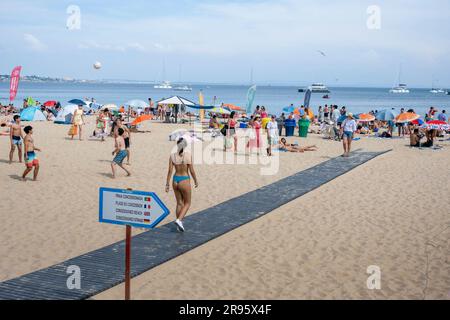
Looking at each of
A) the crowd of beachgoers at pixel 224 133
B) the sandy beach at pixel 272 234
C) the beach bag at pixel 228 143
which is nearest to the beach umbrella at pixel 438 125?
the crowd of beachgoers at pixel 224 133

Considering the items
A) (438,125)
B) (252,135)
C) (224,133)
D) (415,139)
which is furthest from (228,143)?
(438,125)

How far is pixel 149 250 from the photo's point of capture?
6602 millimetres

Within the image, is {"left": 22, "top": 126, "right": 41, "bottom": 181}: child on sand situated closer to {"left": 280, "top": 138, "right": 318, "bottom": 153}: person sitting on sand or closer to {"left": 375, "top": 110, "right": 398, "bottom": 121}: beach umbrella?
{"left": 280, "top": 138, "right": 318, "bottom": 153}: person sitting on sand

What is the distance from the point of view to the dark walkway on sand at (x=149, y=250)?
17.1ft

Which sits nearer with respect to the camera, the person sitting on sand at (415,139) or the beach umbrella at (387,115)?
the person sitting on sand at (415,139)

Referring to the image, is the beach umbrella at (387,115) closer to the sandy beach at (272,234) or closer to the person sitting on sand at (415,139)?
the person sitting on sand at (415,139)

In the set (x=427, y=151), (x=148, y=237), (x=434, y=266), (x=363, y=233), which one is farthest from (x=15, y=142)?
(x=427, y=151)

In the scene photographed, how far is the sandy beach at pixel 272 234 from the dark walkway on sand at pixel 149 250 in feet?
0.62

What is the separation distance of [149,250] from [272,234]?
76.2 inches

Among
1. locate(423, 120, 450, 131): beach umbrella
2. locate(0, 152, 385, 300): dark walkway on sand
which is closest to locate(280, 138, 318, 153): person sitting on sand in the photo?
locate(423, 120, 450, 131): beach umbrella

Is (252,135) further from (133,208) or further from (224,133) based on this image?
(133,208)

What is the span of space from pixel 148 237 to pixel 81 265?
1364 millimetres
